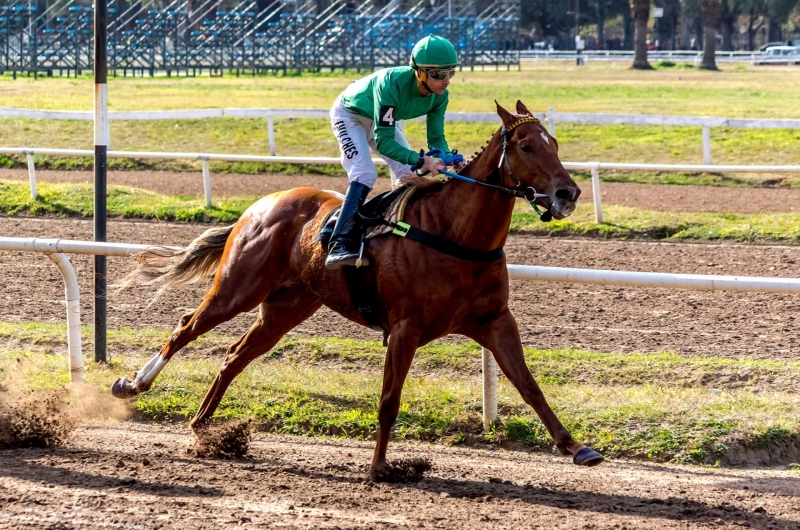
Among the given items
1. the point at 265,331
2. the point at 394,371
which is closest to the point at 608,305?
the point at 265,331

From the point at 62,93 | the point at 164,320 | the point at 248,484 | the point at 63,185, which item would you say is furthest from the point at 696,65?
the point at 248,484

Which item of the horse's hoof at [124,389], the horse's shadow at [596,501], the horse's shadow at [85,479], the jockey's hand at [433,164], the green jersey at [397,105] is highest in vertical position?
the green jersey at [397,105]

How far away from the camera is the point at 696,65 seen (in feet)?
159

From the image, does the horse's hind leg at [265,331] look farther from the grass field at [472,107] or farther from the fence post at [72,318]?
the grass field at [472,107]

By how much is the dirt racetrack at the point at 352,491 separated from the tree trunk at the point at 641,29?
39868 mm

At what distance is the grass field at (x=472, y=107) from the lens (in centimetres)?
1991

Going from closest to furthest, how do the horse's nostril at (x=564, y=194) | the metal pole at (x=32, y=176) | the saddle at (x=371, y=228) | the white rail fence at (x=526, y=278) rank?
the horse's nostril at (x=564, y=194)
the saddle at (x=371, y=228)
the white rail fence at (x=526, y=278)
the metal pole at (x=32, y=176)

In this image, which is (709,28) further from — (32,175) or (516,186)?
(516,186)

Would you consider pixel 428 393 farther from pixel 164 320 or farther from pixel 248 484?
pixel 164 320

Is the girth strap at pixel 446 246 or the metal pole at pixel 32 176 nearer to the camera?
the girth strap at pixel 446 246

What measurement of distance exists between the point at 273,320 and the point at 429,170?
1.48m

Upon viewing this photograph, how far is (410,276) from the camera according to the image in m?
5.22

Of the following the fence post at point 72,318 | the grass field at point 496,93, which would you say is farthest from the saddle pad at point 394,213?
the grass field at point 496,93

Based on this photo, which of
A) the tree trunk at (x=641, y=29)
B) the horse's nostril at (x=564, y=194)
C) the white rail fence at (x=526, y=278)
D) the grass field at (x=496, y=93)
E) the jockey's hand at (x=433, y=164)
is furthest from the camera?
the tree trunk at (x=641, y=29)
